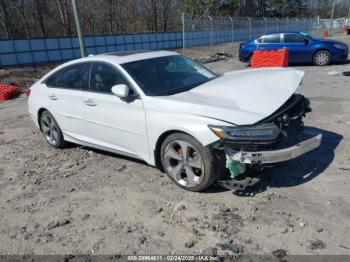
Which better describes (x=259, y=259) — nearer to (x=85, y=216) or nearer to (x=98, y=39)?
(x=85, y=216)

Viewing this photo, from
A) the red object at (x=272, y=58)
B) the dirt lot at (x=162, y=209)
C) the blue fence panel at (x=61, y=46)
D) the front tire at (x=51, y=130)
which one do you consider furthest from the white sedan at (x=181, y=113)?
the blue fence panel at (x=61, y=46)

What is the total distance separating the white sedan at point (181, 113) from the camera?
11.4 feet

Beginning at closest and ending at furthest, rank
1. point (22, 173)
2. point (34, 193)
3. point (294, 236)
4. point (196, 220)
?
point (294, 236)
point (196, 220)
point (34, 193)
point (22, 173)

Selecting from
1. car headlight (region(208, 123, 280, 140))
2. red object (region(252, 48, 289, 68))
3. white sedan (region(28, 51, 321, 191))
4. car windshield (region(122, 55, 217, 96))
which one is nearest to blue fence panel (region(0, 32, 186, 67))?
red object (region(252, 48, 289, 68))

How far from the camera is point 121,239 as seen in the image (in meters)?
3.27

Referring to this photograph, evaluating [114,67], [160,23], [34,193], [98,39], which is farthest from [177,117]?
[160,23]

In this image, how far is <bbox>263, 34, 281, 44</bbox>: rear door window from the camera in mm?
14523

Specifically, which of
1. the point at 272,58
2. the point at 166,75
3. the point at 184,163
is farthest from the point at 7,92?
the point at 184,163

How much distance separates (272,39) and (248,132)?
12.5 metres

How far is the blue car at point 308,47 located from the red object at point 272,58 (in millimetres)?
1791

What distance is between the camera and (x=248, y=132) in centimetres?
341

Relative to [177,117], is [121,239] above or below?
below

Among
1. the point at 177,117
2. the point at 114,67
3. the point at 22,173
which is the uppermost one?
the point at 114,67

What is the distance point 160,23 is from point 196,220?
107ft
